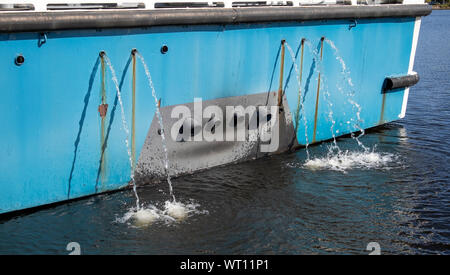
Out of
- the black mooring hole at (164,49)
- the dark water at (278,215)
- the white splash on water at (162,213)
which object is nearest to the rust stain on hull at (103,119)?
the dark water at (278,215)

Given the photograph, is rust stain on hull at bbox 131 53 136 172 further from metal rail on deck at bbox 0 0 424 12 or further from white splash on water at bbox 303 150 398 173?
white splash on water at bbox 303 150 398 173

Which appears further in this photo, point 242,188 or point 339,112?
point 339,112

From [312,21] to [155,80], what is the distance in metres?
2.63

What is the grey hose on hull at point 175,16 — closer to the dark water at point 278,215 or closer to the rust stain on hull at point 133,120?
the rust stain on hull at point 133,120

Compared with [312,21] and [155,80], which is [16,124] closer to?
[155,80]

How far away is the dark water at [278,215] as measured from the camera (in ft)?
17.8

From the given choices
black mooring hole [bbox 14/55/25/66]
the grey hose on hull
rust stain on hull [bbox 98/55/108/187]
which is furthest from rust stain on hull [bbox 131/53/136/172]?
black mooring hole [bbox 14/55/25/66]

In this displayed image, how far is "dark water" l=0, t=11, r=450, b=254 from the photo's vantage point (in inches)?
214

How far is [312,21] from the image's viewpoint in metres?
8.02

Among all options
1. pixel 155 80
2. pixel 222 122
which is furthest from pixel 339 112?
pixel 155 80

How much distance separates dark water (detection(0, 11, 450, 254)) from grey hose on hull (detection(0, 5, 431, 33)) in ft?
6.19

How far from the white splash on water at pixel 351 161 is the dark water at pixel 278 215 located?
2.2 inches

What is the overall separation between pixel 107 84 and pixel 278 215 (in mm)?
2287
